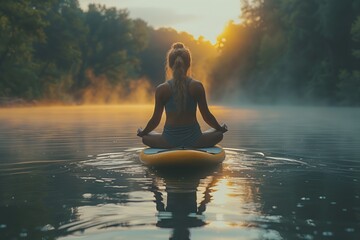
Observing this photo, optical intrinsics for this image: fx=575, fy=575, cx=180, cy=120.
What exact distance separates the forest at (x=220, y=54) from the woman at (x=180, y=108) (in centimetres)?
3382

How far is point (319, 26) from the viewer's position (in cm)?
4659

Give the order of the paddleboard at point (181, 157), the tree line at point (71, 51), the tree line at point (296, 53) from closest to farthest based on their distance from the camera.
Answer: the paddleboard at point (181, 157) < the tree line at point (296, 53) < the tree line at point (71, 51)

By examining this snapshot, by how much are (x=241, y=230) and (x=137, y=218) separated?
0.99m

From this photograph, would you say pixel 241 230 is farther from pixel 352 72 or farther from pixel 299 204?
pixel 352 72

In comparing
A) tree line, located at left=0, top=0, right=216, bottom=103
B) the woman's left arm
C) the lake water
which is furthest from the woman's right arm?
tree line, located at left=0, top=0, right=216, bottom=103

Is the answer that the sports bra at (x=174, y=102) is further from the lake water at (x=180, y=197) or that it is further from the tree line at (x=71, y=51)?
the tree line at (x=71, y=51)

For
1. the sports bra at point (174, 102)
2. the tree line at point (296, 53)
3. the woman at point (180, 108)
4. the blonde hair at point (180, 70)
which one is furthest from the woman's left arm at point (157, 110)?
the tree line at point (296, 53)

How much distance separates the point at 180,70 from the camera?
27.7ft

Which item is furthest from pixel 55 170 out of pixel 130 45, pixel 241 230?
pixel 130 45

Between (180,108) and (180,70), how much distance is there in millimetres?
598

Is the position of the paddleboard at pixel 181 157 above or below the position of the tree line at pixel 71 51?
below

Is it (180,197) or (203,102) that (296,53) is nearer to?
(203,102)

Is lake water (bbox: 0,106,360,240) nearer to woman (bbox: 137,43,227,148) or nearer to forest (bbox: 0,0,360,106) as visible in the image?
woman (bbox: 137,43,227,148)

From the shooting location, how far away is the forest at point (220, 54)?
4484cm
